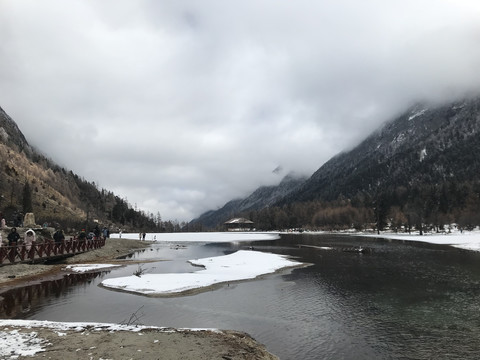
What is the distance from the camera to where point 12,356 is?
448 inches

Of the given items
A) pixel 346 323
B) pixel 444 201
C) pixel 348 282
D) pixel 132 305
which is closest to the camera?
pixel 346 323

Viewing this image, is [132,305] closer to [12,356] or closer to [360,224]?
[12,356]

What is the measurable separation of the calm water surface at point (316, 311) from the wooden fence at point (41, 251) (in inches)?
245

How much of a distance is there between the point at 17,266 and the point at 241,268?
22.9 metres

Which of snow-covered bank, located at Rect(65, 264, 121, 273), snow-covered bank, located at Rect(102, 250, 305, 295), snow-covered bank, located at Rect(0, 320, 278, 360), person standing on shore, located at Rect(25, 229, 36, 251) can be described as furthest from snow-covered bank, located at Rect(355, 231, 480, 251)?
person standing on shore, located at Rect(25, 229, 36, 251)

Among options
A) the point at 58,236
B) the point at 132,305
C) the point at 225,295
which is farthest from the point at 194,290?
the point at 58,236

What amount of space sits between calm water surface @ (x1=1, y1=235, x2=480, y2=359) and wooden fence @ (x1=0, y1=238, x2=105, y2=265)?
20.4 feet

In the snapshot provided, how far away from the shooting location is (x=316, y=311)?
2175 cm

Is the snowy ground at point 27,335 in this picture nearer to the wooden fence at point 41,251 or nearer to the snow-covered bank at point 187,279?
the snow-covered bank at point 187,279

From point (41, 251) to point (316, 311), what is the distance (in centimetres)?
3376

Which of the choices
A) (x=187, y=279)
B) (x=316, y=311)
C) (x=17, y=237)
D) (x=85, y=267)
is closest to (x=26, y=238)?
(x=17, y=237)

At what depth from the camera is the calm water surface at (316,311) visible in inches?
612

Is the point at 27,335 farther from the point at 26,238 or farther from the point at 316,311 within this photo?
the point at 26,238

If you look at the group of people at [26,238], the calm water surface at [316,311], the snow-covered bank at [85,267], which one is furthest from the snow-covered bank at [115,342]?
the snow-covered bank at [85,267]
